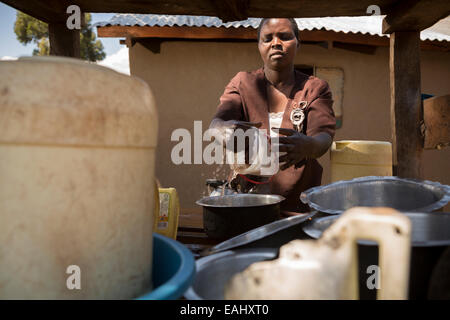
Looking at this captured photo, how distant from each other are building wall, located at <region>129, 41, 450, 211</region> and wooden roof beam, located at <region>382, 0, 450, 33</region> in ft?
13.1

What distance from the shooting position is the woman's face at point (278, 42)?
7.93ft

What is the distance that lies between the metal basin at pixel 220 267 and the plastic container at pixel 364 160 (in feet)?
5.82

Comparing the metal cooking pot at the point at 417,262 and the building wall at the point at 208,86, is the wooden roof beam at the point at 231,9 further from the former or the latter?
the building wall at the point at 208,86

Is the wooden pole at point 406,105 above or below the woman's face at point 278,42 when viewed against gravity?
below

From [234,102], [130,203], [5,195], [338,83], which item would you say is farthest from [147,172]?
[338,83]

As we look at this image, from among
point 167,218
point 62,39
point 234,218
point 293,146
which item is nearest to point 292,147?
point 293,146

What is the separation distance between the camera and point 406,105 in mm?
2113

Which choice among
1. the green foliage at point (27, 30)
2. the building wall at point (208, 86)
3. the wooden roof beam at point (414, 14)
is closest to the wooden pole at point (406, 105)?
the wooden roof beam at point (414, 14)

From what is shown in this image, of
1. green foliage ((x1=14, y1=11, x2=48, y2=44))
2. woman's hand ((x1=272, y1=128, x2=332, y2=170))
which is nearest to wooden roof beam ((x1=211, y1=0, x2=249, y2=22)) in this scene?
woman's hand ((x1=272, y1=128, x2=332, y2=170))

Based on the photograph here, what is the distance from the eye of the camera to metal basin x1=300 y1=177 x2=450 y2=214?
4.17ft

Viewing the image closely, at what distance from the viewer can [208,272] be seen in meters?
0.77

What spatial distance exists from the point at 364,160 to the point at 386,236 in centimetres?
206
